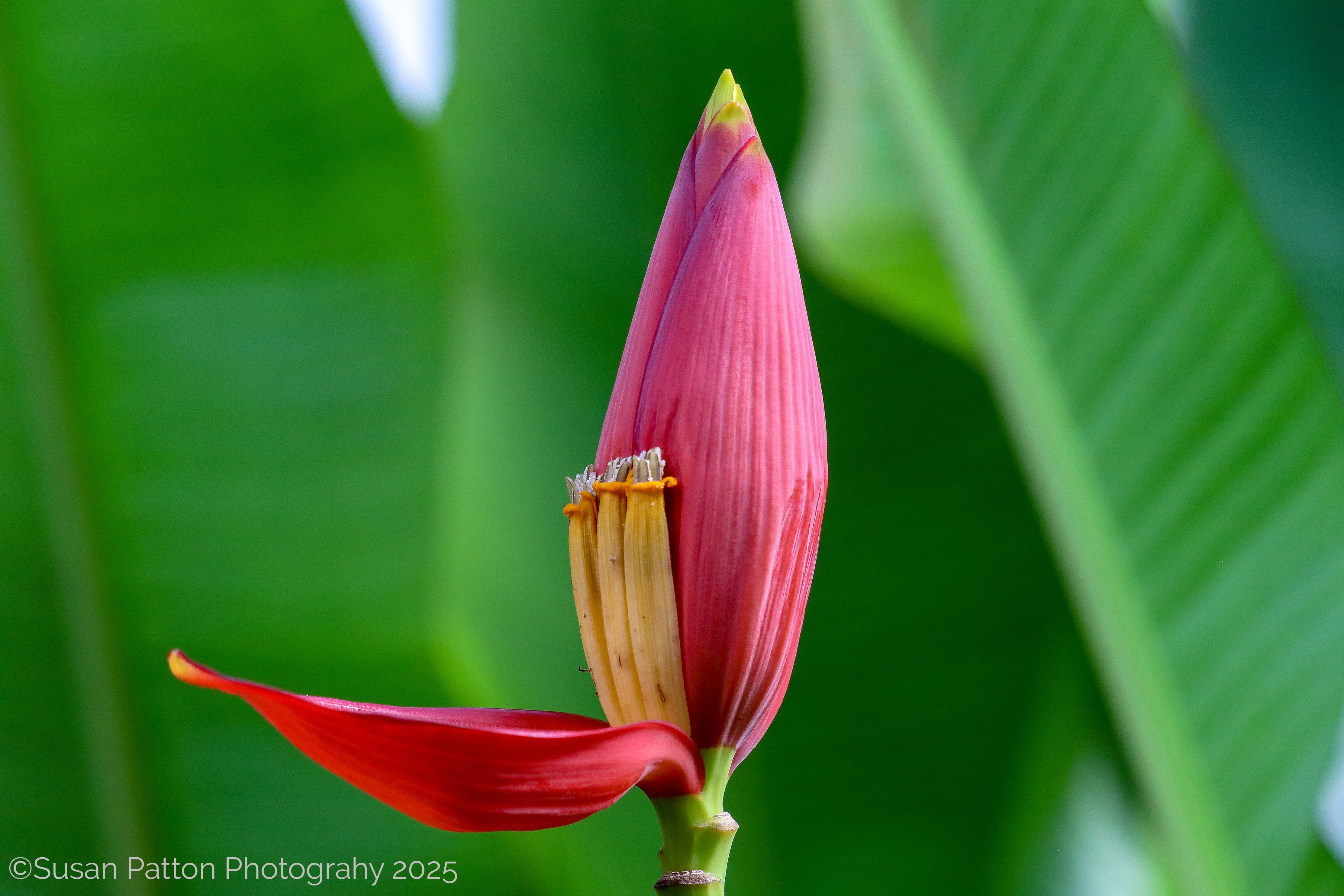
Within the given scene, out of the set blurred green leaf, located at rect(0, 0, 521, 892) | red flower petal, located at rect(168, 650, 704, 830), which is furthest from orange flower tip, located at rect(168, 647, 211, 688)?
blurred green leaf, located at rect(0, 0, 521, 892)

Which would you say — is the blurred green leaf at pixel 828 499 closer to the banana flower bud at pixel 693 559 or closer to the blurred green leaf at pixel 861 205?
the blurred green leaf at pixel 861 205

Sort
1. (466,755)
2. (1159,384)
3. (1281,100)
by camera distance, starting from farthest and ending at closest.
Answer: (1281,100), (1159,384), (466,755)

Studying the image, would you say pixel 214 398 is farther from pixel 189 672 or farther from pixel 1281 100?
pixel 1281 100

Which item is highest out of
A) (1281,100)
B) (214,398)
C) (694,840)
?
(1281,100)

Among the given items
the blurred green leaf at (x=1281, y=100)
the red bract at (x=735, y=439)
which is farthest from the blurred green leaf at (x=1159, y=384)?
the red bract at (x=735, y=439)

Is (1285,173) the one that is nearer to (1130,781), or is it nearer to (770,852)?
(1130,781)

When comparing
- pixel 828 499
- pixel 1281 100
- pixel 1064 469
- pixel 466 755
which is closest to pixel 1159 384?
pixel 1064 469
